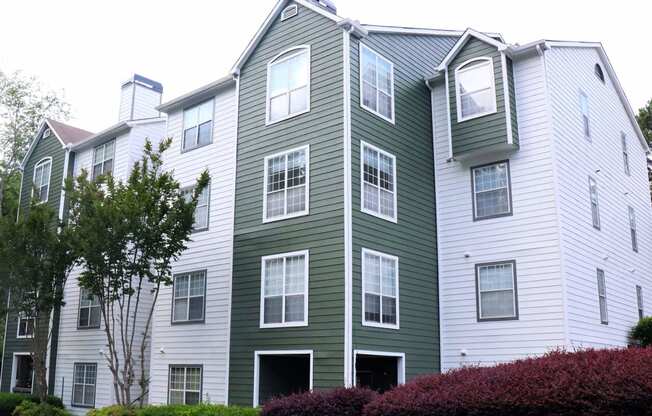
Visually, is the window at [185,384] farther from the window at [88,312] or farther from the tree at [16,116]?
the tree at [16,116]

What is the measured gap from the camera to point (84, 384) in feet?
75.4

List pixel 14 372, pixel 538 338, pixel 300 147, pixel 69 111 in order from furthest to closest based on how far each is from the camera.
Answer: pixel 69 111, pixel 14 372, pixel 300 147, pixel 538 338

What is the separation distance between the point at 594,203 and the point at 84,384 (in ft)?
60.3

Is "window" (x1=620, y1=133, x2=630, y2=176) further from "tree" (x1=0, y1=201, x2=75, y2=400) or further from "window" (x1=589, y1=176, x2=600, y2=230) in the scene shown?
"tree" (x1=0, y1=201, x2=75, y2=400)

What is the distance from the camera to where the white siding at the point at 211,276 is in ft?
59.5

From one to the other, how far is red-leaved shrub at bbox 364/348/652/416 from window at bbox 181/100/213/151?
39.1ft

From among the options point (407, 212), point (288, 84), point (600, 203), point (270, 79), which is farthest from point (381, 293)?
A: point (600, 203)

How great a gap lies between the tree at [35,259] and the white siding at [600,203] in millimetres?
14739

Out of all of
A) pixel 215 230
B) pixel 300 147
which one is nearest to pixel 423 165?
pixel 300 147

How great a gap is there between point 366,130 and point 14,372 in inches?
763

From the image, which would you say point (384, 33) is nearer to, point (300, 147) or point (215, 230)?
point (300, 147)

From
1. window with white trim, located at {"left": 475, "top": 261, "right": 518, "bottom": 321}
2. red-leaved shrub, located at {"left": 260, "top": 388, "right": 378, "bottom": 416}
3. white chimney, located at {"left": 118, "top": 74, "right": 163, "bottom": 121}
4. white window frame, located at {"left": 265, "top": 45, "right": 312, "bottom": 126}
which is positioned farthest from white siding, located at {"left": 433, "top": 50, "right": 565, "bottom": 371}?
white chimney, located at {"left": 118, "top": 74, "right": 163, "bottom": 121}

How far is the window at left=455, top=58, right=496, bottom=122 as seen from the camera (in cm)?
1770

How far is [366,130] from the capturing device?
16.8 m
